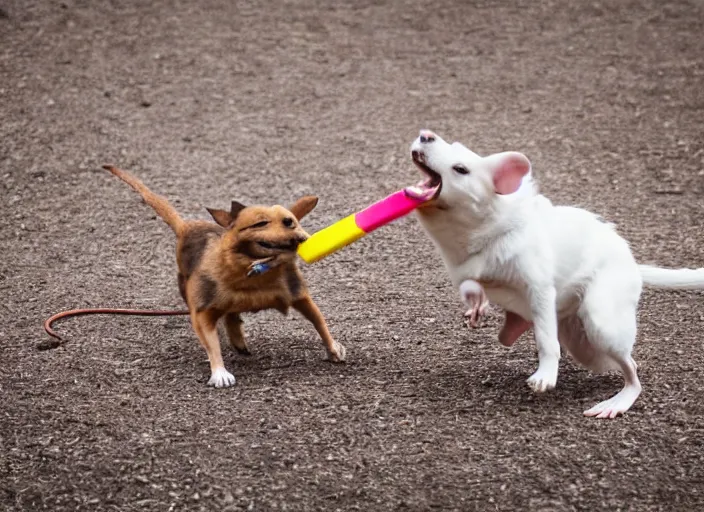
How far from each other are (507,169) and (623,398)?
41.9 inches

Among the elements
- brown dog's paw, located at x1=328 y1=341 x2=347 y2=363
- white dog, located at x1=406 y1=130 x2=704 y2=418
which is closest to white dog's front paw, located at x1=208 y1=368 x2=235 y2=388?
brown dog's paw, located at x1=328 y1=341 x2=347 y2=363

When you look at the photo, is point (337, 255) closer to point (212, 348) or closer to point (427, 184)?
point (212, 348)

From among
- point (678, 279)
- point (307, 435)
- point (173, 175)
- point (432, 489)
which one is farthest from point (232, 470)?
point (173, 175)

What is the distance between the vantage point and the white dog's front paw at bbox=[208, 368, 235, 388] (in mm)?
4414

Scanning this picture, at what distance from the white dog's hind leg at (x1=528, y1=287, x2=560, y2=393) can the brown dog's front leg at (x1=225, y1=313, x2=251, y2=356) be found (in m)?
1.43

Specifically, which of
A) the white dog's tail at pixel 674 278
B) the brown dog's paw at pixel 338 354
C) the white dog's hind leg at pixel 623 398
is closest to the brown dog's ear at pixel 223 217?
the brown dog's paw at pixel 338 354

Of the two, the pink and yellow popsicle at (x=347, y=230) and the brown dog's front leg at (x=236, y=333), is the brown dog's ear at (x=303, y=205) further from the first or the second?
the brown dog's front leg at (x=236, y=333)

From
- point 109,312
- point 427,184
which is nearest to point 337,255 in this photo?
point 109,312

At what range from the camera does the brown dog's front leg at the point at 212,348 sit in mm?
4418

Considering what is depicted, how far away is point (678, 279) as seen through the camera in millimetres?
4426

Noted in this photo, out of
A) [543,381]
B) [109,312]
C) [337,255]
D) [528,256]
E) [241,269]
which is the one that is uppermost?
[528,256]

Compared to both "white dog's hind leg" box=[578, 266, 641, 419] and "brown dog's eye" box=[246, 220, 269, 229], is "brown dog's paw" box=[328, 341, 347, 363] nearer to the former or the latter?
"brown dog's eye" box=[246, 220, 269, 229]

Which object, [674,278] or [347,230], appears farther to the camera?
[674,278]

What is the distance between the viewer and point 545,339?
4035mm
